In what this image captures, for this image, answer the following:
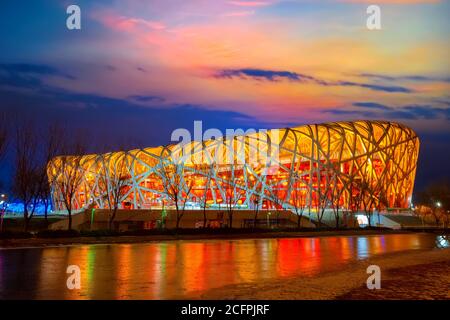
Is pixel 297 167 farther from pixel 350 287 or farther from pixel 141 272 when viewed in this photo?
pixel 350 287

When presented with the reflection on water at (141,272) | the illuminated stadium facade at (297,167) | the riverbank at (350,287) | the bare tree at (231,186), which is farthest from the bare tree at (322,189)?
the riverbank at (350,287)

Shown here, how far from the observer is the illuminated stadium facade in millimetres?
71750

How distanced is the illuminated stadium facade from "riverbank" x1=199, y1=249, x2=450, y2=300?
53.9 meters

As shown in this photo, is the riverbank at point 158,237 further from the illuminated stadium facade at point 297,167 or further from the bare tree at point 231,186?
the bare tree at point 231,186

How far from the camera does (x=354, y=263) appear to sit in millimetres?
17844

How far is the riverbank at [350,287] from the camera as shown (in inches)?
421

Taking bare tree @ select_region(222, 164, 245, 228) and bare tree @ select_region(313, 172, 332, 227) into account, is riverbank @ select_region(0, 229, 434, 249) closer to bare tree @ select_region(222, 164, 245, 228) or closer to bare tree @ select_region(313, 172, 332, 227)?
bare tree @ select_region(313, 172, 332, 227)

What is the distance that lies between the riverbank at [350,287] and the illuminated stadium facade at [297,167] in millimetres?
53927

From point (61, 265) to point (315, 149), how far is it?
6030 cm

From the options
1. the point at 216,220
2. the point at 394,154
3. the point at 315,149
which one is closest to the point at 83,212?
the point at 216,220

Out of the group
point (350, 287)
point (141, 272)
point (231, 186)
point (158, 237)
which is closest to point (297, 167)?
point (231, 186)

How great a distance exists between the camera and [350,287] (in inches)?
469

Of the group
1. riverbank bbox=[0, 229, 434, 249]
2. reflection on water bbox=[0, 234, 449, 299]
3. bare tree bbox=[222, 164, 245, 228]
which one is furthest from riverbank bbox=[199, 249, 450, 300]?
bare tree bbox=[222, 164, 245, 228]

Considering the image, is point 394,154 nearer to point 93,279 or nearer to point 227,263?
point 227,263
